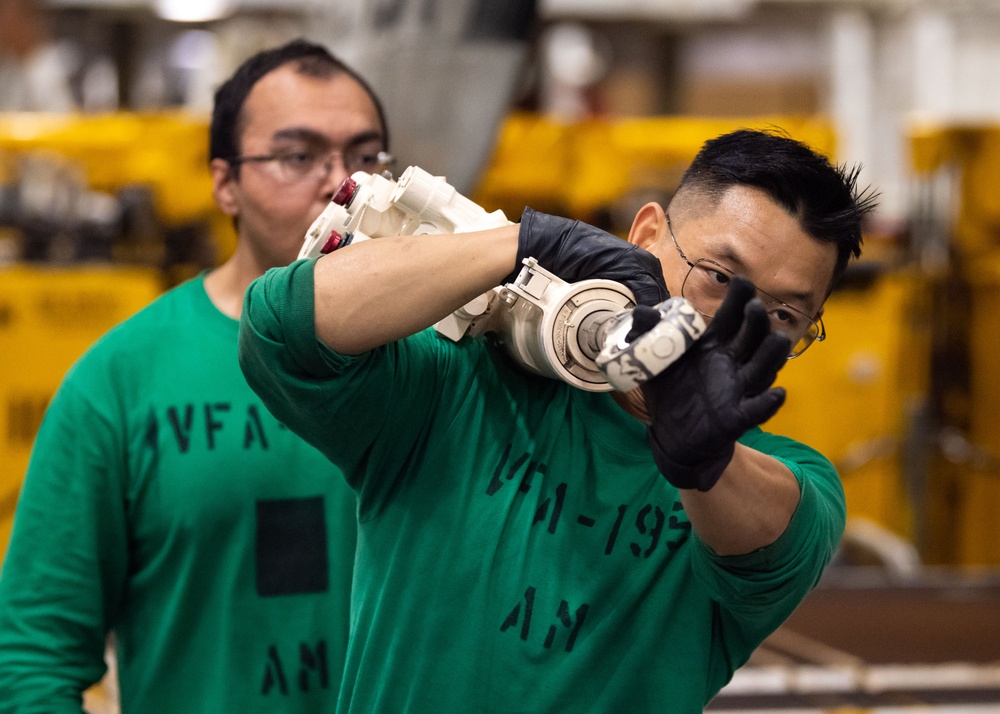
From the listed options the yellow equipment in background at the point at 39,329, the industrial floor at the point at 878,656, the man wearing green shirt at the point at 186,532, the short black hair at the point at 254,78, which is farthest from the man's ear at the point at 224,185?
the yellow equipment in background at the point at 39,329

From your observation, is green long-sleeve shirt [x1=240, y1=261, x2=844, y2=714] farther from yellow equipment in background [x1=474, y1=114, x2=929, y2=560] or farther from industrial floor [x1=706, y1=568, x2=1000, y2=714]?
yellow equipment in background [x1=474, y1=114, x2=929, y2=560]

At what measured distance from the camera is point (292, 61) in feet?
7.47

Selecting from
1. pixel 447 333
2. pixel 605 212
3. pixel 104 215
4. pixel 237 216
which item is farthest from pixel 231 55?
pixel 447 333

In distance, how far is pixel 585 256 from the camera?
137 centimetres

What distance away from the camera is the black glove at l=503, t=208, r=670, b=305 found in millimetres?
1357

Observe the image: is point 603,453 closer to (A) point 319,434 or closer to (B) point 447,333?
(B) point 447,333

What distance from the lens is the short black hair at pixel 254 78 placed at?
2273 millimetres

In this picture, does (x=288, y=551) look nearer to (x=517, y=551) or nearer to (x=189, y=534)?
(x=189, y=534)

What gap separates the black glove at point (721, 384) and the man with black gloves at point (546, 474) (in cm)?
12

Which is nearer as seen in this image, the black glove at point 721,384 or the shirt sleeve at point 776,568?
the black glove at point 721,384

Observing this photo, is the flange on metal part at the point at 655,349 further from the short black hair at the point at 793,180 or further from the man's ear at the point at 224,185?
the man's ear at the point at 224,185

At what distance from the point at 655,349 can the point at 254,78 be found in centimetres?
140

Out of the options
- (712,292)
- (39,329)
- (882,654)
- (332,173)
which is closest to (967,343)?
(882,654)

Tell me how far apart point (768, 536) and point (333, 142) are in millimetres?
1225
